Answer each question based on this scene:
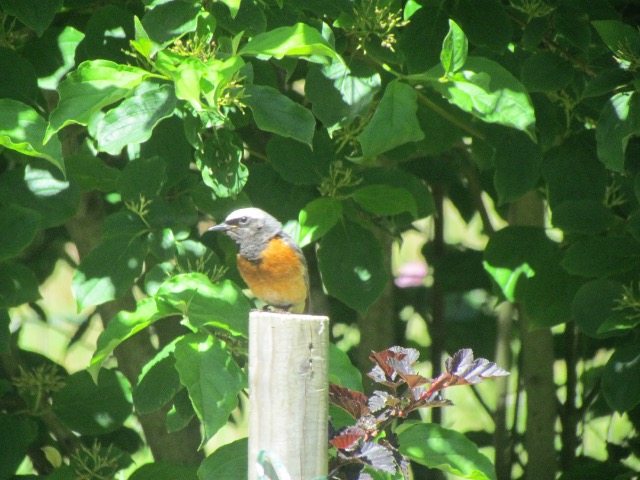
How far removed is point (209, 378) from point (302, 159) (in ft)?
3.60

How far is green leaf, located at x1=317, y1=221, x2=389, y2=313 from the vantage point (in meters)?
3.77

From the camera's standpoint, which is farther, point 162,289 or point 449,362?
point 162,289

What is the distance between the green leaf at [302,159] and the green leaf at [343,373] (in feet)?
2.57

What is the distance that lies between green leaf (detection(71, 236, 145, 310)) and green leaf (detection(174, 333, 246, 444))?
0.48 meters

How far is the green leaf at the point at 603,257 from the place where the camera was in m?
3.68

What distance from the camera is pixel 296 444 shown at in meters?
2.30

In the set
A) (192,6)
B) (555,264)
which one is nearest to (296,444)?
(192,6)

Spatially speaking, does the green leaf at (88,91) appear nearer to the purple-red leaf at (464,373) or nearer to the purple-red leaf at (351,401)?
the purple-red leaf at (351,401)

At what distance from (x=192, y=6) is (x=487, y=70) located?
105 cm

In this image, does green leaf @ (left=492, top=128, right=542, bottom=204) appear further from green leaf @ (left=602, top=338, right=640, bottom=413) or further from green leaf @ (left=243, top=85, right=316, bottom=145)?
green leaf @ (left=243, top=85, right=316, bottom=145)

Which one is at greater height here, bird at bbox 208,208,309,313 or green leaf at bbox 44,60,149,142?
green leaf at bbox 44,60,149,142

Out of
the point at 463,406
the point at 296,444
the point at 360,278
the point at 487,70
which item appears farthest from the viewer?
the point at 463,406

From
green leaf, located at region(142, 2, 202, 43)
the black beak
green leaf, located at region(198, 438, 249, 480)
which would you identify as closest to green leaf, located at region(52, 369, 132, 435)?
the black beak

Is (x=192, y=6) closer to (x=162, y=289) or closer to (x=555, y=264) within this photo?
(x=162, y=289)
